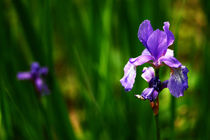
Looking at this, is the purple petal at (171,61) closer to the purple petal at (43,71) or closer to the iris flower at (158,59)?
the iris flower at (158,59)

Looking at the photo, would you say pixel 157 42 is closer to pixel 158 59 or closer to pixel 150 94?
pixel 158 59

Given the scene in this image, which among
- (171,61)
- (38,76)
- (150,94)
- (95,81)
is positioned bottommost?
(95,81)

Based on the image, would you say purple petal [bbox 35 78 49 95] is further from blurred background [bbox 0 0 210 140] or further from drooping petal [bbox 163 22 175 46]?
drooping petal [bbox 163 22 175 46]

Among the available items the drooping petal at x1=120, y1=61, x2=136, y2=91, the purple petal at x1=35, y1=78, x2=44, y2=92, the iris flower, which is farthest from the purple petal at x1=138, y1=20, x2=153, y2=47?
the purple petal at x1=35, y1=78, x2=44, y2=92

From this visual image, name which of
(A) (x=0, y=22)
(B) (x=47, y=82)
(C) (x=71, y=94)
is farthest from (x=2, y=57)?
(C) (x=71, y=94)

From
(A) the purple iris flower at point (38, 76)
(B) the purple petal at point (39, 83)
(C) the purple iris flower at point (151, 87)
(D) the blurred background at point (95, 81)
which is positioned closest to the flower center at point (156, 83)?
(C) the purple iris flower at point (151, 87)

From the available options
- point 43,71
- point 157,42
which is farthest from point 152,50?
point 43,71
